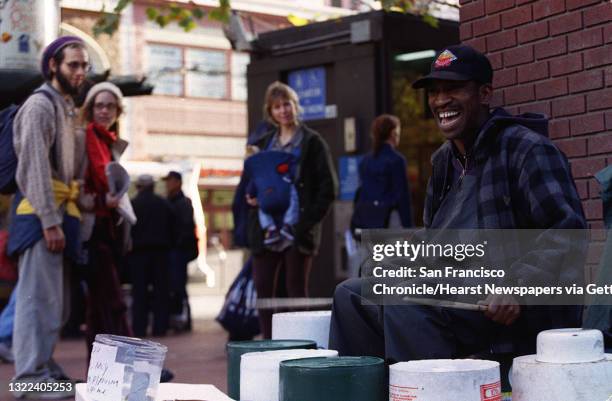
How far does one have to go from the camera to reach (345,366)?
3102 millimetres

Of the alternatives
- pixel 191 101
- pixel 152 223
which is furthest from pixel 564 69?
pixel 191 101

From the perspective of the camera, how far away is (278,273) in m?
7.80

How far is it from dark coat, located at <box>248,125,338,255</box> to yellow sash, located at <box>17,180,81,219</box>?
170cm

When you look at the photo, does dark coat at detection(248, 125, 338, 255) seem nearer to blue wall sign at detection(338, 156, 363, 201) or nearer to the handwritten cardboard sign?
blue wall sign at detection(338, 156, 363, 201)

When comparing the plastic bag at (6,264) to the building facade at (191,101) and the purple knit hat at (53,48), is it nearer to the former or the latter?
the purple knit hat at (53,48)

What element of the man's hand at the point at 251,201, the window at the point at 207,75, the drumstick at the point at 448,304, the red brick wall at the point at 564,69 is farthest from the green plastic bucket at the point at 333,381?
the window at the point at 207,75

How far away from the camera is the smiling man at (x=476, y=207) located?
3.63 metres

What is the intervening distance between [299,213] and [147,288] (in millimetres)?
4512

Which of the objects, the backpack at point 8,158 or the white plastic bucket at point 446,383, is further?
the backpack at point 8,158

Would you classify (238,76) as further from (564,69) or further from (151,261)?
(564,69)

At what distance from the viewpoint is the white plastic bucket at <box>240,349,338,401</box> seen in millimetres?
3363

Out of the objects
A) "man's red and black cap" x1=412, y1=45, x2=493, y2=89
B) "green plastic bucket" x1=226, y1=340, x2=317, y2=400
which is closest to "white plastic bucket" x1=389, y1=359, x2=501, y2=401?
"green plastic bucket" x1=226, y1=340, x2=317, y2=400

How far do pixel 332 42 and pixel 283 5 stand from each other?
21400 millimetres

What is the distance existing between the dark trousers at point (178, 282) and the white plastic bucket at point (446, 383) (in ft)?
30.8
